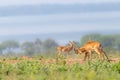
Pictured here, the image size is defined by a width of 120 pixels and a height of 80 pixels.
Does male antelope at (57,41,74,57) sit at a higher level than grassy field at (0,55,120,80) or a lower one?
higher

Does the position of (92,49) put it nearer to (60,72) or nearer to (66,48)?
(66,48)

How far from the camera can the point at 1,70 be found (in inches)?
734

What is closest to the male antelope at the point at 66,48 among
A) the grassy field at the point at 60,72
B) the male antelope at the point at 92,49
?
the male antelope at the point at 92,49

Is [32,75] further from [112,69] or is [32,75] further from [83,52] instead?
[83,52]

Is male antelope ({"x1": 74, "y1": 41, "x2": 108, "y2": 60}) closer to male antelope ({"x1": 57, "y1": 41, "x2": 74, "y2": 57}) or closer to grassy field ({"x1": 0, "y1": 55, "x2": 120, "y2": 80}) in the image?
male antelope ({"x1": 57, "y1": 41, "x2": 74, "y2": 57})

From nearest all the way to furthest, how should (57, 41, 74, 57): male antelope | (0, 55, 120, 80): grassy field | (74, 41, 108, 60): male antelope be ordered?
(0, 55, 120, 80): grassy field
(74, 41, 108, 60): male antelope
(57, 41, 74, 57): male antelope

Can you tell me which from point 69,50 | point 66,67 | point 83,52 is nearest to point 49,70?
point 66,67

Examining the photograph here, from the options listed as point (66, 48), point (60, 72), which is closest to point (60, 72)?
point (60, 72)

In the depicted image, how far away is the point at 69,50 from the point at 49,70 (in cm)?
931

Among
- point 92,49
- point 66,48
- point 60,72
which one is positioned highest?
point 66,48

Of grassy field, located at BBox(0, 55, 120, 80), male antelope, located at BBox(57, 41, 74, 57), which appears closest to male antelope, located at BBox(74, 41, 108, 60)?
male antelope, located at BBox(57, 41, 74, 57)

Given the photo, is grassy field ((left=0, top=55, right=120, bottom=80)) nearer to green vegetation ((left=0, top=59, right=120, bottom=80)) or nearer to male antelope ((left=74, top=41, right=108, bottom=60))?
green vegetation ((left=0, top=59, right=120, bottom=80))

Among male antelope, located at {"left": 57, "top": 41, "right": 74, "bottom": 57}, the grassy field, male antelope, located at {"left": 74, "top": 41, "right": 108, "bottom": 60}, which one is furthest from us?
male antelope, located at {"left": 57, "top": 41, "right": 74, "bottom": 57}

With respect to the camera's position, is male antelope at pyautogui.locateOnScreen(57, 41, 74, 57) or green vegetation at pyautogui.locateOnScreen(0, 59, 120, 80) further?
male antelope at pyautogui.locateOnScreen(57, 41, 74, 57)
